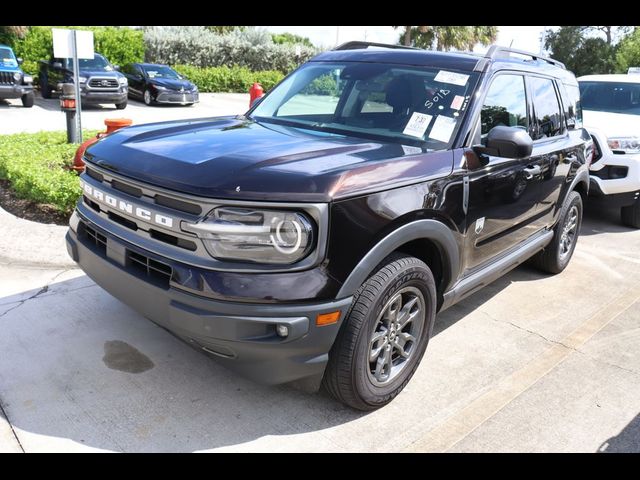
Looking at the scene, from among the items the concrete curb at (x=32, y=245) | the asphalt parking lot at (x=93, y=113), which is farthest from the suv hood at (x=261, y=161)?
the asphalt parking lot at (x=93, y=113)

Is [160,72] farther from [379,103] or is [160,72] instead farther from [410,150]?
[410,150]

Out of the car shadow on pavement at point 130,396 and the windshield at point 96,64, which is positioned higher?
the windshield at point 96,64

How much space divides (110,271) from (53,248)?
2.41m

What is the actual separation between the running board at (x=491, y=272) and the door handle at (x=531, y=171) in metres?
0.57

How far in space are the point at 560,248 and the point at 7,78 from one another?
15.3 metres

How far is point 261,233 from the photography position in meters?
2.52

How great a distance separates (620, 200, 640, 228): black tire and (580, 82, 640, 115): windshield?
174 cm

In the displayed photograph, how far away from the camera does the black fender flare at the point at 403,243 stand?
2.68 meters

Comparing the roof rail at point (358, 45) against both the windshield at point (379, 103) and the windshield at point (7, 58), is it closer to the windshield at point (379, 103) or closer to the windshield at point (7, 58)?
the windshield at point (379, 103)

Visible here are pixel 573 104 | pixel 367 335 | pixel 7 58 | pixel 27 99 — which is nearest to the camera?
pixel 367 335

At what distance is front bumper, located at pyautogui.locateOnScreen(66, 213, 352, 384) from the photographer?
2.51 metres

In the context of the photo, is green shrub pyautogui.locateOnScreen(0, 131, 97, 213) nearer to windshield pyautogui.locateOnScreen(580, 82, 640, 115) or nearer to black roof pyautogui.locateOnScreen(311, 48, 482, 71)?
black roof pyautogui.locateOnScreen(311, 48, 482, 71)

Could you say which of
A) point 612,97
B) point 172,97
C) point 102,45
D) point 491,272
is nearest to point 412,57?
point 491,272
